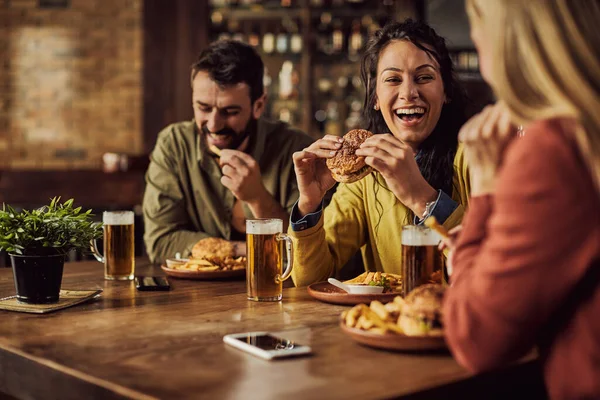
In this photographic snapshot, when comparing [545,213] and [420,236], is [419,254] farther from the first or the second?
[545,213]

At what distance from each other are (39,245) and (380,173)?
3.28 ft

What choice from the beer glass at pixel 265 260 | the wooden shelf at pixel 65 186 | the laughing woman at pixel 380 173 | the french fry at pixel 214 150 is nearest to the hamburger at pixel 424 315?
the beer glass at pixel 265 260

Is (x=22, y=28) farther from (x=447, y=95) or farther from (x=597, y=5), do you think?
(x=597, y=5)

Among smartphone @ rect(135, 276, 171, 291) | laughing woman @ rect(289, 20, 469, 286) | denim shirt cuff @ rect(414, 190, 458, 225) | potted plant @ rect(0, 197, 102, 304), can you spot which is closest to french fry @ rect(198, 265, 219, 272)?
smartphone @ rect(135, 276, 171, 291)

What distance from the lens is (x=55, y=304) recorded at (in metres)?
1.80

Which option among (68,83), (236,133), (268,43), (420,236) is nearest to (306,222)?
(420,236)

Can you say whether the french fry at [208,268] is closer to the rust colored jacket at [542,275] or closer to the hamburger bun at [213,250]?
the hamburger bun at [213,250]

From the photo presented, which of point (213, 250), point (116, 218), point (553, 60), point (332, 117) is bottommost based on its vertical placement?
point (213, 250)

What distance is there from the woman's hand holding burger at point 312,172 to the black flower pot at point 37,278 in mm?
707

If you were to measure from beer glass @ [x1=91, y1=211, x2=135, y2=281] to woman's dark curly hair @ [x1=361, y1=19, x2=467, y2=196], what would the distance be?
0.92 metres

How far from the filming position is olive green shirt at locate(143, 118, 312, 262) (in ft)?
10.1

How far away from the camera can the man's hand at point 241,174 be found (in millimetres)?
2742

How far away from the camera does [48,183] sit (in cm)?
556

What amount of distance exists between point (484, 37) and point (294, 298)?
0.95 m
